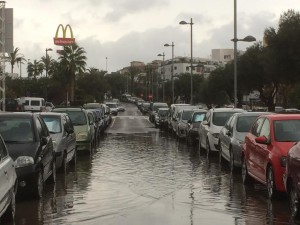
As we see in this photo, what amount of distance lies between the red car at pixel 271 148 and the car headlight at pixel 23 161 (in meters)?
3.94

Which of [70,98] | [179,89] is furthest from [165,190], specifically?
[179,89]

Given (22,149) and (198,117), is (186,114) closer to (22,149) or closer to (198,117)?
→ (198,117)

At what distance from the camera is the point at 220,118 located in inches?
768

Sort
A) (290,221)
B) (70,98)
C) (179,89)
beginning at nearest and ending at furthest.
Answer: (290,221) < (70,98) < (179,89)

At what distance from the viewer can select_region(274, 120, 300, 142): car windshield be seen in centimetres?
1038

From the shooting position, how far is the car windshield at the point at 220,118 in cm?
1923

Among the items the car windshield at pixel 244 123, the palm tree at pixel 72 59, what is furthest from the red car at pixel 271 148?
the palm tree at pixel 72 59

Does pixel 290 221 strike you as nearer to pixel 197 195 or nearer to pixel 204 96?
pixel 197 195

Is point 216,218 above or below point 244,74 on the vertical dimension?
below

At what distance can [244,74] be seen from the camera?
5284 centimetres

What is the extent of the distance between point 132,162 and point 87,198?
6.45 meters

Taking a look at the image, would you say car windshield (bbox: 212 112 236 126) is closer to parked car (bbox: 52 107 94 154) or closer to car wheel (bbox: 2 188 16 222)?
parked car (bbox: 52 107 94 154)

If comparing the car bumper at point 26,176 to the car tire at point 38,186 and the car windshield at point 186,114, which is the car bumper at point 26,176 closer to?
the car tire at point 38,186

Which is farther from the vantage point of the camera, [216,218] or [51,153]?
[51,153]
